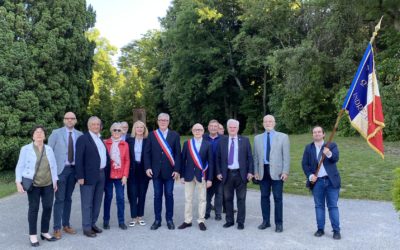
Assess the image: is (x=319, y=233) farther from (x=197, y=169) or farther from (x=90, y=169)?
(x=90, y=169)

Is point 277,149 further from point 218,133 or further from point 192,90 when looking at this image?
point 192,90

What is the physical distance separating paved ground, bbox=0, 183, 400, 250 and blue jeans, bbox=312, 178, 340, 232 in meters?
→ 0.24

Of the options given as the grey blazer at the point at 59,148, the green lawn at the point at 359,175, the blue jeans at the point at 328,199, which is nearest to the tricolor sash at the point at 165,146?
the grey blazer at the point at 59,148

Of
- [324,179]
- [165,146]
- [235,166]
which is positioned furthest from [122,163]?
[324,179]

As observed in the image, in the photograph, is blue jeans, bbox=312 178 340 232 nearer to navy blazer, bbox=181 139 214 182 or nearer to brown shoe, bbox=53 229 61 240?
navy blazer, bbox=181 139 214 182

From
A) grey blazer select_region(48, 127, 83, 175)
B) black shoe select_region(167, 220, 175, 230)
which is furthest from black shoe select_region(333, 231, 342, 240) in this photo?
grey blazer select_region(48, 127, 83, 175)

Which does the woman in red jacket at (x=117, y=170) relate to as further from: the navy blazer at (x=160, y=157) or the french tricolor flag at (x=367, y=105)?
the french tricolor flag at (x=367, y=105)

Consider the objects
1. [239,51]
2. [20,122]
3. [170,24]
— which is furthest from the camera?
[170,24]

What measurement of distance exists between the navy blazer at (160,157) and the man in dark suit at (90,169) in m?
0.72

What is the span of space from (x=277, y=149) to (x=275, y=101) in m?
24.9

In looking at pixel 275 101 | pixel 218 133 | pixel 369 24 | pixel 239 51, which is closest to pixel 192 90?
pixel 239 51

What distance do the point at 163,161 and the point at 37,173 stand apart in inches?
77.1

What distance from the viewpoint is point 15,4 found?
548 inches

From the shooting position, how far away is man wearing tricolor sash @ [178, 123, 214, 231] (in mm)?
6629
